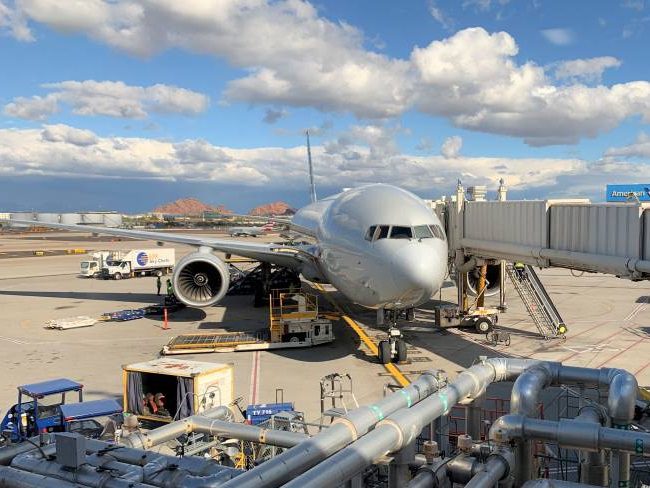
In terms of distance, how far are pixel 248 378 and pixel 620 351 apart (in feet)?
39.0

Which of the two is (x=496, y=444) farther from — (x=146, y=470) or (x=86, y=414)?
(x=86, y=414)

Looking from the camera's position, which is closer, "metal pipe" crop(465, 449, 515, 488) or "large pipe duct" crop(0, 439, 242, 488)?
"large pipe duct" crop(0, 439, 242, 488)

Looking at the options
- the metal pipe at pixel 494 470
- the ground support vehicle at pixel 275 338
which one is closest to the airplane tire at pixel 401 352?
the ground support vehicle at pixel 275 338

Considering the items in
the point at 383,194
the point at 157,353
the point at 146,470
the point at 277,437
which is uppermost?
the point at 383,194

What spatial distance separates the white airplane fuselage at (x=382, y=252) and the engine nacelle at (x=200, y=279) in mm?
5976

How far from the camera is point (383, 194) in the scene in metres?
17.5

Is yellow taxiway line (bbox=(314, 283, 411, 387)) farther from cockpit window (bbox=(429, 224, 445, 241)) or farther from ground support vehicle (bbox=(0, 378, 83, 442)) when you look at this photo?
ground support vehicle (bbox=(0, 378, 83, 442))

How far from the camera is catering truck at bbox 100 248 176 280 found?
4216 cm

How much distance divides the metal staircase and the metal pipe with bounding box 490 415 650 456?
15.9 meters

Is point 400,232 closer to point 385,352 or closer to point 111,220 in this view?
point 385,352

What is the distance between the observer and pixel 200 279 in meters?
23.0

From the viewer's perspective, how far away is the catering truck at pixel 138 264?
1660 inches

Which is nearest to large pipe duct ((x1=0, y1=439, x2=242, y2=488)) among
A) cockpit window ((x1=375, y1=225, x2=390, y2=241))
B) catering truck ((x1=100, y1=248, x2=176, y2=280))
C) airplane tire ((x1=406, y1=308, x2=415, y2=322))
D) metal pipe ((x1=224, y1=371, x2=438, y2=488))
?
metal pipe ((x1=224, y1=371, x2=438, y2=488))

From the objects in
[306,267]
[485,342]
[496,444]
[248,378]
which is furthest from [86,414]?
[485,342]
